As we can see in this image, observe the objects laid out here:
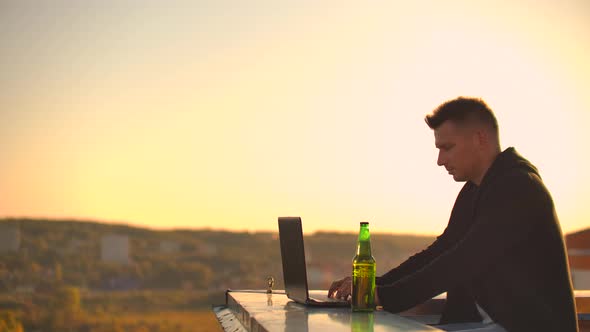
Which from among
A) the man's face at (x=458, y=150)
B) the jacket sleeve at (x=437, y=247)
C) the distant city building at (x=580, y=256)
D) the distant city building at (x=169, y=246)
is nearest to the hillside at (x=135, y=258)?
the distant city building at (x=169, y=246)

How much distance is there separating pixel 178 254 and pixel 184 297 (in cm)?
57

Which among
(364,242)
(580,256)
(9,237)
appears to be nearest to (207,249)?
(9,237)

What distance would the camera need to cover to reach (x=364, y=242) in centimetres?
215

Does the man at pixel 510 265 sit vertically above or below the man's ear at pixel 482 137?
below

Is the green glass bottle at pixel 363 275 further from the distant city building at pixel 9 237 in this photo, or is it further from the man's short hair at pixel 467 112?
the distant city building at pixel 9 237

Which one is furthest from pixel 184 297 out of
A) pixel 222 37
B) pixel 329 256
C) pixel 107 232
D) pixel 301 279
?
pixel 301 279

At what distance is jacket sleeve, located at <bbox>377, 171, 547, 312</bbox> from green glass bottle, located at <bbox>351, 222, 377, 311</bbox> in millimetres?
109

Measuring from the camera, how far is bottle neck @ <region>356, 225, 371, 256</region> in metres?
2.14

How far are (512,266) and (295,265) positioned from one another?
0.70 m

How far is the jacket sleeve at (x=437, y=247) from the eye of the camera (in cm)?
282

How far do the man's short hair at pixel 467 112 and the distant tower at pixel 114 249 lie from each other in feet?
27.3

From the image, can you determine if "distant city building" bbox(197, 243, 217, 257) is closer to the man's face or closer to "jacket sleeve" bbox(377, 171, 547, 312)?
the man's face

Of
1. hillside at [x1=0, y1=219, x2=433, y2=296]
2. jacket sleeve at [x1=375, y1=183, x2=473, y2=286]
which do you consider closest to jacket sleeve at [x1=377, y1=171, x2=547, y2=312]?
jacket sleeve at [x1=375, y1=183, x2=473, y2=286]

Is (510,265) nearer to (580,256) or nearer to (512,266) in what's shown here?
(512,266)
